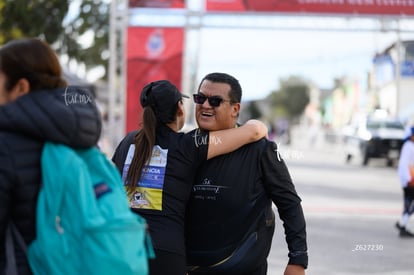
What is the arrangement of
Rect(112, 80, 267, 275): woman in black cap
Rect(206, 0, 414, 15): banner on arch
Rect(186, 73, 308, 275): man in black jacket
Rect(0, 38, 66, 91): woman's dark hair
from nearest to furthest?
Rect(0, 38, 66, 91): woman's dark hair
Rect(112, 80, 267, 275): woman in black cap
Rect(186, 73, 308, 275): man in black jacket
Rect(206, 0, 414, 15): banner on arch

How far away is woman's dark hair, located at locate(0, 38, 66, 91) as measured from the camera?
8.25 feet

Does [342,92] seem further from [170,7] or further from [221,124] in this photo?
[221,124]

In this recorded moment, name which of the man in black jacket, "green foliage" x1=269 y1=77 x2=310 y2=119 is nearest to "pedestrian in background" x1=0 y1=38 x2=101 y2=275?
the man in black jacket

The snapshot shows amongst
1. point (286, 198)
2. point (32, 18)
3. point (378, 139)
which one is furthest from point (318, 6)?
point (286, 198)

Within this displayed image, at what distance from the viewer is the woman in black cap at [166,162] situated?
3.42 m

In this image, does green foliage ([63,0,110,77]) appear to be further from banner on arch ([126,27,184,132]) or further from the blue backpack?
the blue backpack

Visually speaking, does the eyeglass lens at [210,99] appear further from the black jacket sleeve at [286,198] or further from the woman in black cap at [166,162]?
the black jacket sleeve at [286,198]

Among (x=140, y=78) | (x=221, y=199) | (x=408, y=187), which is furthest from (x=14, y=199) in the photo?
(x=140, y=78)

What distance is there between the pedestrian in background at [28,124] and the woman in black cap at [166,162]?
39.1 inches

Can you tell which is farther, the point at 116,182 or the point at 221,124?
the point at 221,124

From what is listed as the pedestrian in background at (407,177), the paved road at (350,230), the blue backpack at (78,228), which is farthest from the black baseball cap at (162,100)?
the pedestrian in background at (407,177)

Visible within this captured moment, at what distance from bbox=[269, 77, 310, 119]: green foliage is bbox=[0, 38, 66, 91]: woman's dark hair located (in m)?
115

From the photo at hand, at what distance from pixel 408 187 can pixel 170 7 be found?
9904 mm

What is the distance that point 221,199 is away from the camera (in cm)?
370
